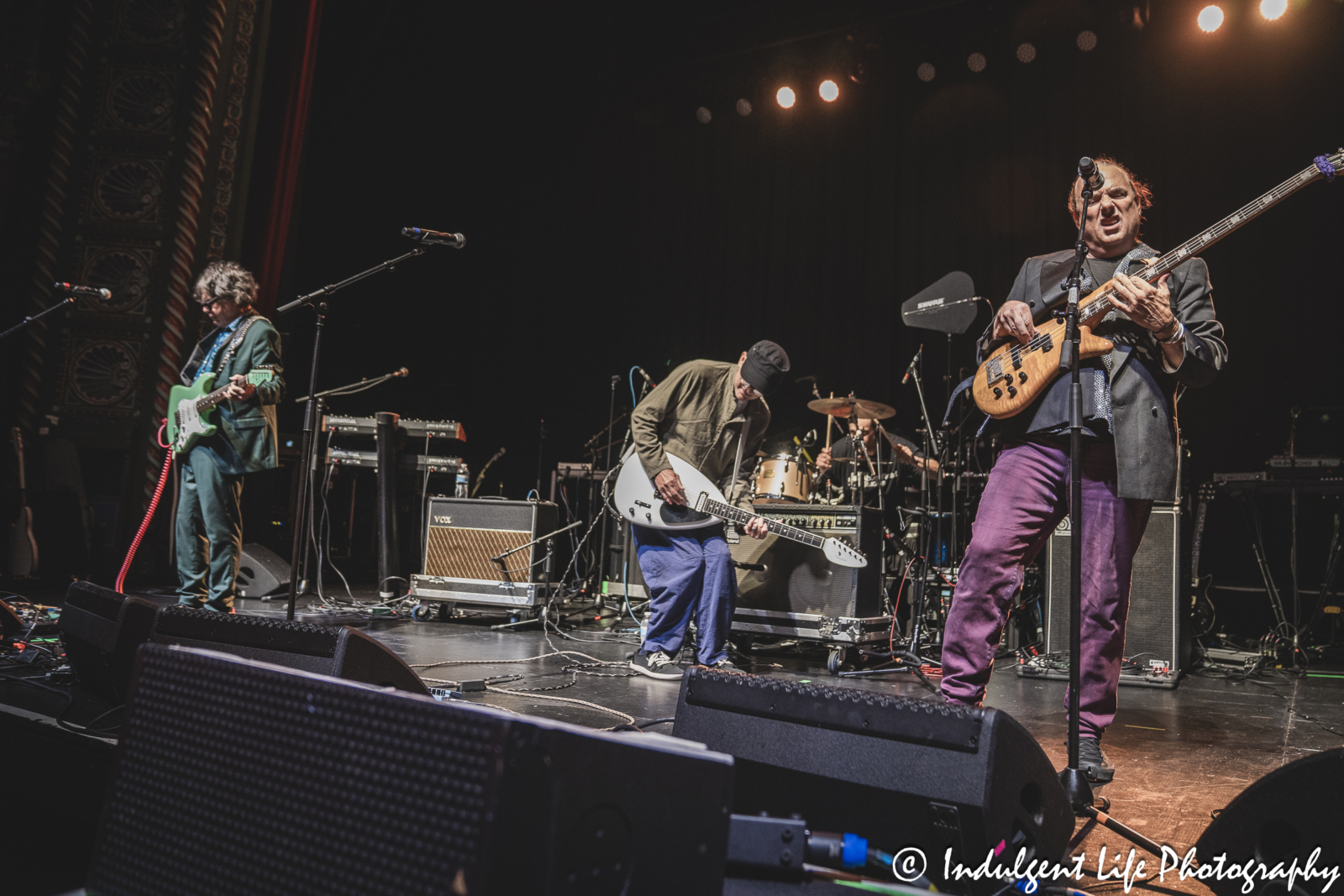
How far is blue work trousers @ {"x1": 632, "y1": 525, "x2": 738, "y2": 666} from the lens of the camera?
4.52m

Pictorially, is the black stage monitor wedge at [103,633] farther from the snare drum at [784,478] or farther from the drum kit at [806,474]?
the snare drum at [784,478]

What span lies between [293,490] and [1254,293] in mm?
9275

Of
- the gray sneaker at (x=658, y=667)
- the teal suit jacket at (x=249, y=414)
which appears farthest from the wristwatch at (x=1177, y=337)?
the teal suit jacket at (x=249, y=414)

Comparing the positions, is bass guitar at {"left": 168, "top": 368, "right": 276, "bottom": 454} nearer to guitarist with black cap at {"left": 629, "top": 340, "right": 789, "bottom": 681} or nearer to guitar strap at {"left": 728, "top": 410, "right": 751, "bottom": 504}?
guitarist with black cap at {"left": 629, "top": 340, "right": 789, "bottom": 681}

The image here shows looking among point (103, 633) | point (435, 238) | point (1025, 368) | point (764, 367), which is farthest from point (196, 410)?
point (1025, 368)

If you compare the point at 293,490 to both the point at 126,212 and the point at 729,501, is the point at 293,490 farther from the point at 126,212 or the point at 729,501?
the point at 729,501

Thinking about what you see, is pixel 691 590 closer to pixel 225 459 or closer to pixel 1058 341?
pixel 1058 341

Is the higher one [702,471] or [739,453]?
[739,453]

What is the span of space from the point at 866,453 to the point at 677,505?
2.93 m

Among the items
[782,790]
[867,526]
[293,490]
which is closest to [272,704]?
[782,790]

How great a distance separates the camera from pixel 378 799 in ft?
3.58

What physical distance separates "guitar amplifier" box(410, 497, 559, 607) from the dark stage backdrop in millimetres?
3673

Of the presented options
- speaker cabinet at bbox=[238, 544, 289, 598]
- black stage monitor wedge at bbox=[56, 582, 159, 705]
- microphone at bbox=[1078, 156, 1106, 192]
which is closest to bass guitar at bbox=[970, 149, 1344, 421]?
microphone at bbox=[1078, 156, 1106, 192]

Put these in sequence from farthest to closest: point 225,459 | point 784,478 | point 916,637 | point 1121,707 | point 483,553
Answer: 1. point 784,478
2. point 483,553
3. point 916,637
4. point 225,459
5. point 1121,707
